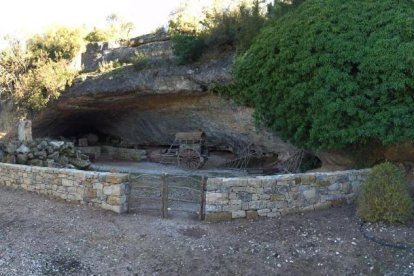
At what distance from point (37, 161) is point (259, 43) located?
6.99m

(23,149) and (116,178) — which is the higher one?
(116,178)

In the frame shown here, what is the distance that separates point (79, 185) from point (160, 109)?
946cm

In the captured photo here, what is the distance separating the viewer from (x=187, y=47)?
14.7 m

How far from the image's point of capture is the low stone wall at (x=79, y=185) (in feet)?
26.7

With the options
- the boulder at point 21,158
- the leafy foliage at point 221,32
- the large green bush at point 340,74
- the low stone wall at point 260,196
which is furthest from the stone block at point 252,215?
the boulder at point 21,158

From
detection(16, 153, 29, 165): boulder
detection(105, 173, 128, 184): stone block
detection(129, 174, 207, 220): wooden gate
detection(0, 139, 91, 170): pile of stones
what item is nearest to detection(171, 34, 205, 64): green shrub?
detection(0, 139, 91, 170): pile of stones

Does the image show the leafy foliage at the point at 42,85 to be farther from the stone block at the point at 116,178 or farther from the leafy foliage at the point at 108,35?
the stone block at the point at 116,178

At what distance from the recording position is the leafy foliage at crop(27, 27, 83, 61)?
19453 mm

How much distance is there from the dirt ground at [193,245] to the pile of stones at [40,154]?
3.99 meters

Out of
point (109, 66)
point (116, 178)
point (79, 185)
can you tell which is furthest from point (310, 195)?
point (109, 66)

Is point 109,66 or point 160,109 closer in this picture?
point 160,109

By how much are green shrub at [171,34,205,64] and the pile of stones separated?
16.0ft

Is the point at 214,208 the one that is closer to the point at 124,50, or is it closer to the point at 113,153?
the point at 124,50

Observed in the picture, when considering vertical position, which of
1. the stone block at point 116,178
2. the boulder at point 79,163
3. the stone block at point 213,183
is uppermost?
the stone block at point 213,183
